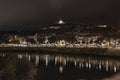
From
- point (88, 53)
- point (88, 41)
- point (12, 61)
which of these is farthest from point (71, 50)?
point (12, 61)

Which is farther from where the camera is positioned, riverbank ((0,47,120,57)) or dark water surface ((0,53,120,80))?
riverbank ((0,47,120,57))

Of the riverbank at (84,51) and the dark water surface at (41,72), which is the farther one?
the riverbank at (84,51)

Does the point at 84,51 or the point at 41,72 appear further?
the point at 84,51

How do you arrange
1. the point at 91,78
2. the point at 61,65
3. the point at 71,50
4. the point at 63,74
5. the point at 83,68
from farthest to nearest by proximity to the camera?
1. the point at 71,50
2. the point at 61,65
3. the point at 83,68
4. the point at 63,74
5. the point at 91,78

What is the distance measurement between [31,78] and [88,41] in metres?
153

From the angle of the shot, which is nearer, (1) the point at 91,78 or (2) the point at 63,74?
(1) the point at 91,78

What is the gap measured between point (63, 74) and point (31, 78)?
766 inches

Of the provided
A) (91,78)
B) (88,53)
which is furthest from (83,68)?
(88,53)

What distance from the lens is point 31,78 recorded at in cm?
4294

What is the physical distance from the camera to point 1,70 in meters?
38.8

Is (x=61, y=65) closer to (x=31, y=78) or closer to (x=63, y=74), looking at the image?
(x=63, y=74)

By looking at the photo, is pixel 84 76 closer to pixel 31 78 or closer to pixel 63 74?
pixel 63 74

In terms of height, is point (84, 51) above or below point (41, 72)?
above

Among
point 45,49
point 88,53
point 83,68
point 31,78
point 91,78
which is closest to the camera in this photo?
point 31,78
